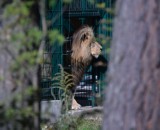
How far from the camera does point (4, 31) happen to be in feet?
14.2

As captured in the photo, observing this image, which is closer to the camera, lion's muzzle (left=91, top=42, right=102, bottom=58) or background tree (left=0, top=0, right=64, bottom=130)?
background tree (left=0, top=0, right=64, bottom=130)

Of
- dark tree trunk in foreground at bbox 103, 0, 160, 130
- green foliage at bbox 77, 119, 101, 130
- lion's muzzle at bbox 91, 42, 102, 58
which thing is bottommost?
green foliage at bbox 77, 119, 101, 130

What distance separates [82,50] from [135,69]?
694 centimetres

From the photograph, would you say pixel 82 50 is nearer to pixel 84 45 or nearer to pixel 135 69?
pixel 84 45

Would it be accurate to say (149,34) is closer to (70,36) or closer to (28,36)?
(28,36)

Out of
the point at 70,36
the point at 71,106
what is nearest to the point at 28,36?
the point at 71,106

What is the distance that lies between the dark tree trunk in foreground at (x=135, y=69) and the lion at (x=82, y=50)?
6753 mm

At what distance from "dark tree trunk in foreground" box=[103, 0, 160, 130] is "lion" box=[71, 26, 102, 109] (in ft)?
22.2

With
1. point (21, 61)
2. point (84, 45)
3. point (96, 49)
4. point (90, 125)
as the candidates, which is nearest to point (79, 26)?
point (84, 45)

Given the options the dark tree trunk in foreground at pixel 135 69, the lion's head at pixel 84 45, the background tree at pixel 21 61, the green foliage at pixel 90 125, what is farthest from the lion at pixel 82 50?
the dark tree trunk in foreground at pixel 135 69

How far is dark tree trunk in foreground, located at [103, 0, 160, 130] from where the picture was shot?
4.18 meters

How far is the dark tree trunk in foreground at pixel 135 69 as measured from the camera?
418 centimetres

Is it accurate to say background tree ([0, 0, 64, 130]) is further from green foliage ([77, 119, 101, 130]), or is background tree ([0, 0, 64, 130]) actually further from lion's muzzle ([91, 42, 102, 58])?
lion's muzzle ([91, 42, 102, 58])

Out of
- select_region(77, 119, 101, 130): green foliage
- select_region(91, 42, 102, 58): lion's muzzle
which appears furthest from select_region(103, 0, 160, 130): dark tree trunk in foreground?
select_region(91, 42, 102, 58): lion's muzzle
